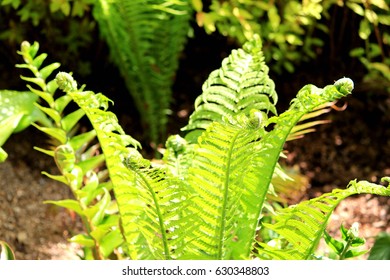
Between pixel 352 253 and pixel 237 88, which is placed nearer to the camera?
pixel 352 253

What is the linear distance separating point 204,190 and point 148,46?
1.53 metres

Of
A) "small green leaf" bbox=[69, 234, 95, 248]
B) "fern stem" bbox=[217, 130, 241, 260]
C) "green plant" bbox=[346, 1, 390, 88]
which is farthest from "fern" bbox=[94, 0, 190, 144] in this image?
"fern stem" bbox=[217, 130, 241, 260]

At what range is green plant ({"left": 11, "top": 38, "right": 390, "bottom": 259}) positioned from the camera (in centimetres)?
202

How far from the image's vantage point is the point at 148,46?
11.7 ft

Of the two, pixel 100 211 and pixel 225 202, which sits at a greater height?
pixel 225 202

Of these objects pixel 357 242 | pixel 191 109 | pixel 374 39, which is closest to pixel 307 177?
pixel 191 109

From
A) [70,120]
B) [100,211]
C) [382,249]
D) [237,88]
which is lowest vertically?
[382,249]

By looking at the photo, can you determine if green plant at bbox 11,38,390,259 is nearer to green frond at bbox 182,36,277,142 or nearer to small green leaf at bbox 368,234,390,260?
green frond at bbox 182,36,277,142

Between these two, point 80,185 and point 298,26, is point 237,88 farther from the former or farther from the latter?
point 298,26

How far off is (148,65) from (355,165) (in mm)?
1177

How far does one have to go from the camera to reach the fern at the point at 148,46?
3414mm

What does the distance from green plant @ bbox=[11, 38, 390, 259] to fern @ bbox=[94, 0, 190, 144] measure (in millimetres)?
986
